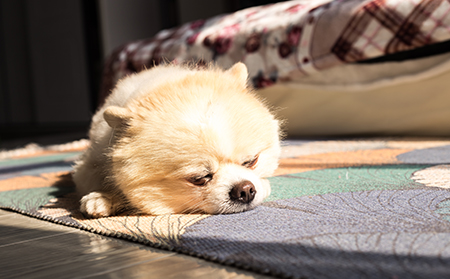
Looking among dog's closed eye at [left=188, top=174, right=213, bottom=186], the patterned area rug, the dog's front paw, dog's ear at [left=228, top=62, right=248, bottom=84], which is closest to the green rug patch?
Answer: the patterned area rug

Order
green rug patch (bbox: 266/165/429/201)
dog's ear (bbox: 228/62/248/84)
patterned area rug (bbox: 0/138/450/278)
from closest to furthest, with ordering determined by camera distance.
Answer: patterned area rug (bbox: 0/138/450/278) → green rug patch (bbox: 266/165/429/201) → dog's ear (bbox: 228/62/248/84)

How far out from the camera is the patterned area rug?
84 cm

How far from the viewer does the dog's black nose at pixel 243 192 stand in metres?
1.40

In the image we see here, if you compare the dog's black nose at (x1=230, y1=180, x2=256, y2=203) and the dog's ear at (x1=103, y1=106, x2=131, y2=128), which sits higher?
the dog's ear at (x1=103, y1=106, x2=131, y2=128)

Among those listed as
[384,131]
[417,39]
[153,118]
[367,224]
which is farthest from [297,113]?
[367,224]

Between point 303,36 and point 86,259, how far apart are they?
2.57 meters

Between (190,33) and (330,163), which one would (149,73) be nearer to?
(330,163)

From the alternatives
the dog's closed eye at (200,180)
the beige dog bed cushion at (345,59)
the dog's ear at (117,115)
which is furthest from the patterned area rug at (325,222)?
the beige dog bed cushion at (345,59)

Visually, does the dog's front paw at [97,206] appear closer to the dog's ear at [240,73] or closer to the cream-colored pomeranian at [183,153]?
the cream-colored pomeranian at [183,153]

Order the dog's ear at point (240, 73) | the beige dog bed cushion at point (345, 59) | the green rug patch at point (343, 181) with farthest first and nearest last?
the beige dog bed cushion at point (345, 59) → the dog's ear at point (240, 73) → the green rug patch at point (343, 181)

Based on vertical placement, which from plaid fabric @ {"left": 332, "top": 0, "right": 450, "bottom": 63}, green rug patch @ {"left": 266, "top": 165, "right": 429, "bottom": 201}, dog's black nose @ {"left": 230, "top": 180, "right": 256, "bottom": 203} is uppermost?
plaid fabric @ {"left": 332, "top": 0, "right": 450, "bottom": 63}

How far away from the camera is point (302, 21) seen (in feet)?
10.4

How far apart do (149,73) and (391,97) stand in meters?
1.86

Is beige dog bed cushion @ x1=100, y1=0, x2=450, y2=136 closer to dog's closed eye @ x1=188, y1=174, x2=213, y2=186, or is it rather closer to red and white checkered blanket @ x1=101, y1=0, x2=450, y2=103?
red and white checkered blanket @ x1=101, y1=0, x2=450, y2=103
